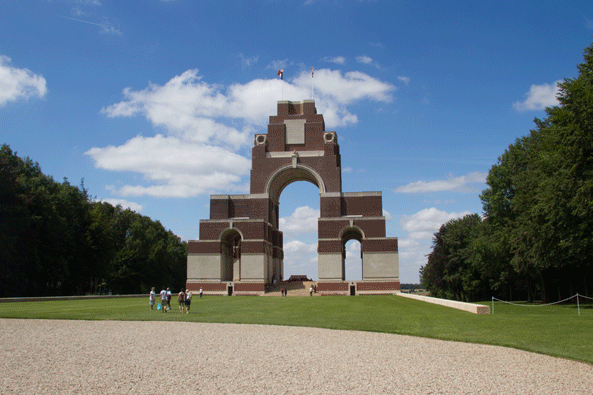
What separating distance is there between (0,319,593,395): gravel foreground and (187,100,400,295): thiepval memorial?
39886 mm

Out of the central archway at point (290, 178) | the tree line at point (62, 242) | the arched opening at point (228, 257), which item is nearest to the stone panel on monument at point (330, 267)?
the central archway at point (290, 178)

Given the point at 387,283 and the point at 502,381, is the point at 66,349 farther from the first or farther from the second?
the point at 387,283

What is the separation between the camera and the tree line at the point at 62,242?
3962cm

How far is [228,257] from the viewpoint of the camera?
60.6m

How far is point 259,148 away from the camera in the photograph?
198ft

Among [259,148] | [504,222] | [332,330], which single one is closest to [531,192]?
[504,222]

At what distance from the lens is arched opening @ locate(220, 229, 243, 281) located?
57066mm

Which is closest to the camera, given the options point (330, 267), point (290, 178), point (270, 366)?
point (270, 366)

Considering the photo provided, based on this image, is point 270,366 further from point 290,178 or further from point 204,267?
point 290,178

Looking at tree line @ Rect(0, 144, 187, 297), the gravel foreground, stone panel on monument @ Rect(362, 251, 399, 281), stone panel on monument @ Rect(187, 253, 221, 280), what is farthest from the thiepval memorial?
the gravel foreground

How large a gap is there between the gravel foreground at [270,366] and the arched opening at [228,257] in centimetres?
4194

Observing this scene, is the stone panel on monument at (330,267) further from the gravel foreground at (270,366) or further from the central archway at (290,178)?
the gravel foreground at (270,366)

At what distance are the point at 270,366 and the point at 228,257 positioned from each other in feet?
168

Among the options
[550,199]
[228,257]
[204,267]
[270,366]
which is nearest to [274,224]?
[228,257]
